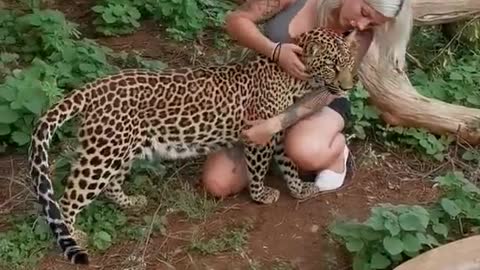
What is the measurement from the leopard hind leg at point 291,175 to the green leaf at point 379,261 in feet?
2.69

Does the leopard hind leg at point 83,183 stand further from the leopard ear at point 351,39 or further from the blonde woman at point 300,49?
the leopard ear at point 351,39

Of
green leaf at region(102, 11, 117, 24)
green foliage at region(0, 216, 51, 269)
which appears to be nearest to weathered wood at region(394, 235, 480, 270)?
green foliage at region(0, 216, 51, 269)

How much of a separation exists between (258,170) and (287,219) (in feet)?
0.86

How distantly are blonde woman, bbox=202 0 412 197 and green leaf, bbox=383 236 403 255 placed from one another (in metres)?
0.85

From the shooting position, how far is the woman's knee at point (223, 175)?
4.71 m

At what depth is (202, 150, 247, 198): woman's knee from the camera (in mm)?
4707

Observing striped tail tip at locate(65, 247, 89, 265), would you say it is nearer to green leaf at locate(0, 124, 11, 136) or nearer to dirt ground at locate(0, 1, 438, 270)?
dirt ground at locate(0, 1, 438, 270)

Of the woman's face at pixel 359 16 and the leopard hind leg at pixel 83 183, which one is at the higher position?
the woman's face at pixel 359 16

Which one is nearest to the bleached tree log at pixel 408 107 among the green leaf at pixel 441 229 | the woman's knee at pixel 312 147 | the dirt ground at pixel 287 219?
the dirt ground at pixel 287 219

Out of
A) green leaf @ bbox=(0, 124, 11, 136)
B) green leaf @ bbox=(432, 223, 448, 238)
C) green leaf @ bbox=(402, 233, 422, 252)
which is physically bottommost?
green leaf @ bbox=(0, 124, 11, 136)

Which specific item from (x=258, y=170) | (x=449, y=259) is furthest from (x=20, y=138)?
(x=449, y=259)

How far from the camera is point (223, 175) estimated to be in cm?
470

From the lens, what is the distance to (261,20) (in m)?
4.61

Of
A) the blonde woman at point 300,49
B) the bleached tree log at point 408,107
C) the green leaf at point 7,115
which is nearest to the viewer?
the blonde woman at point 300,49
